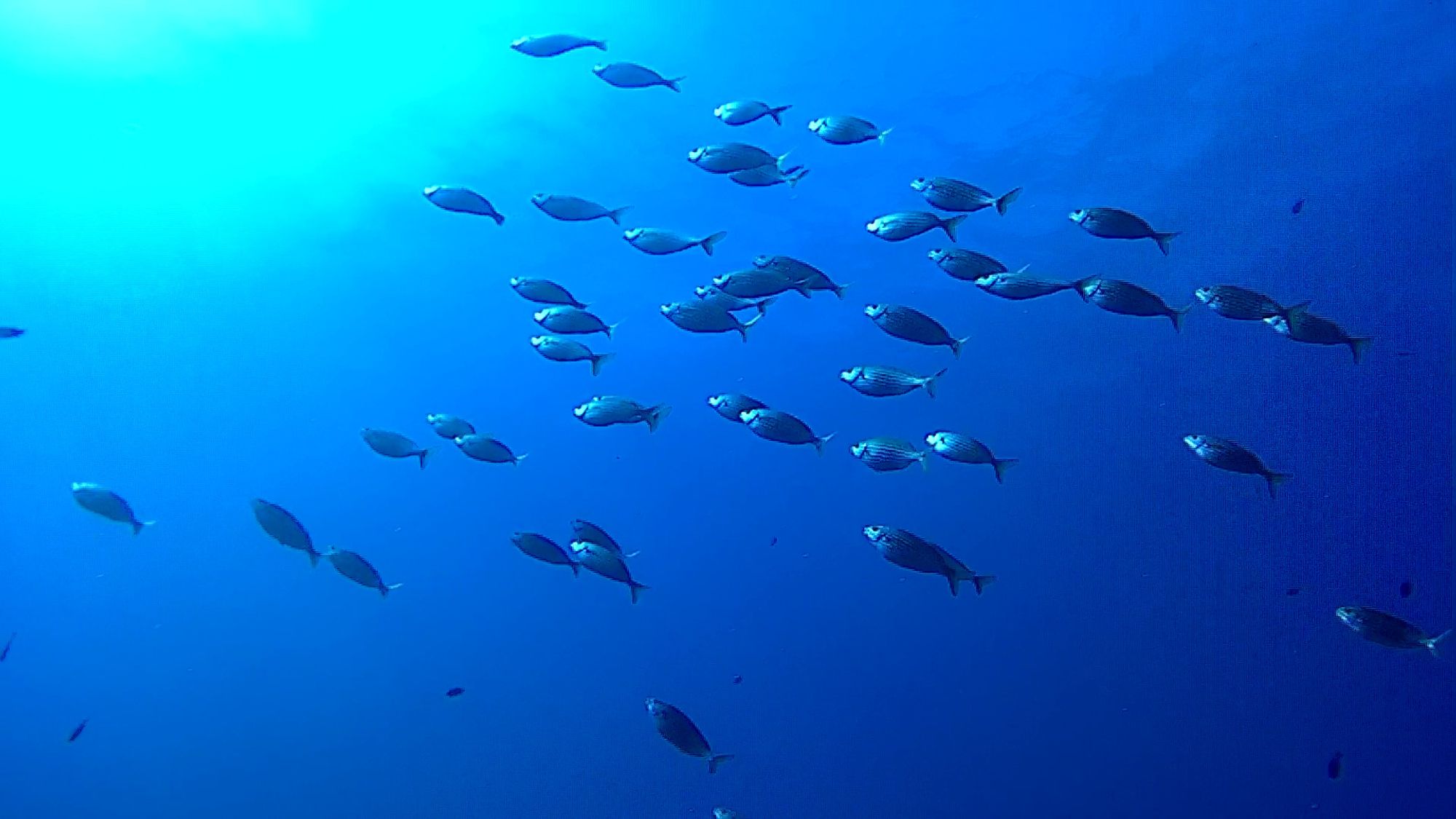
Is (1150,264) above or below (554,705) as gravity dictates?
above

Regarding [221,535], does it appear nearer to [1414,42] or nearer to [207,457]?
[207,457]

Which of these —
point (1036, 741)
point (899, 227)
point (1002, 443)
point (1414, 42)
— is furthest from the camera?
point (1036, 741)

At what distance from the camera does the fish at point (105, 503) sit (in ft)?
24.4

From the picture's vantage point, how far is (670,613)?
3412 centimetres

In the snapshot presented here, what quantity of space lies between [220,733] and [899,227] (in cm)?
2828

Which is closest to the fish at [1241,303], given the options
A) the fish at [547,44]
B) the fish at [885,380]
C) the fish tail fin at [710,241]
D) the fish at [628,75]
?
the fish at [885,380]

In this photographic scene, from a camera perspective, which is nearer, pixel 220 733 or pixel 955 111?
pixel 955 111

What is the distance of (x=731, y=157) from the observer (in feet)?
19.2

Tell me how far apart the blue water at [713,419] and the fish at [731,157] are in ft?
25.1

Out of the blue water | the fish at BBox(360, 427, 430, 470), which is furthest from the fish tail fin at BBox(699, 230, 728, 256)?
the blue water

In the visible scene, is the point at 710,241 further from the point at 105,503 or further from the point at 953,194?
the point at 105,503

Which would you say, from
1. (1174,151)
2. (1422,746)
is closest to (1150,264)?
(1174,151)

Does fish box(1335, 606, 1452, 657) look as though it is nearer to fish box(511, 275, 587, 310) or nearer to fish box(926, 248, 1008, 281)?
fish box(926, 248, 1008, 281)

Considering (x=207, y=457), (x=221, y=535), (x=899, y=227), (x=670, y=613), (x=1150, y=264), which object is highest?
(x=899, y=227)
